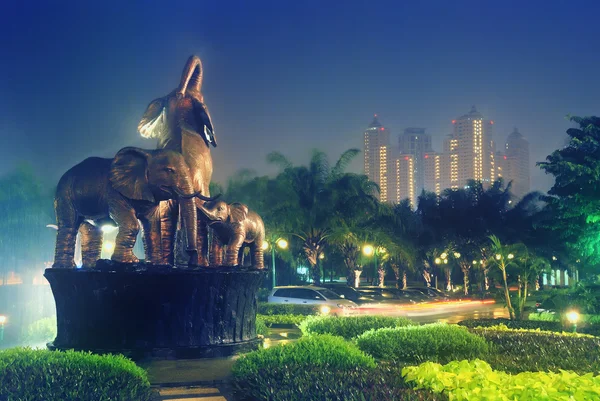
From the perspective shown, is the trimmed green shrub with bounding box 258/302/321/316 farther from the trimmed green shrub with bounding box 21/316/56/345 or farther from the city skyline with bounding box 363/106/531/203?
the city skyline with bounding box 363/106/531/203

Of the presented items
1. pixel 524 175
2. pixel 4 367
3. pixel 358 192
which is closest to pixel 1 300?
pixel 358 192

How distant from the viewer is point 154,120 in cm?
1268

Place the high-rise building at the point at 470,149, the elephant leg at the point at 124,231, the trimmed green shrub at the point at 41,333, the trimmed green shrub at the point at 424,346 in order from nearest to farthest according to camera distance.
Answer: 1. the trimmed green shrub at the point at 424,346
2. the elephant leg at the point at 124,231
3. the trimmed green shrub at the point at 41,333
4. the high-rise building at the point at 470,149

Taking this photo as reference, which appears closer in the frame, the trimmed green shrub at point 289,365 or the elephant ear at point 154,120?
the trimmed green shrub at point 289,365

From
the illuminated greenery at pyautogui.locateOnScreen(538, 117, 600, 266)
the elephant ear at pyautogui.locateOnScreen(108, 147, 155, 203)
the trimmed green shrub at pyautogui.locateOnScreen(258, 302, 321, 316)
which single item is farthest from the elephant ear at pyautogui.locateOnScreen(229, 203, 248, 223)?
the illuminated greenery at pyautogui.locateOnScreen(538, 117, 600, 266)

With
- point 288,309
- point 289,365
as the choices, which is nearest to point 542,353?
point 289,365

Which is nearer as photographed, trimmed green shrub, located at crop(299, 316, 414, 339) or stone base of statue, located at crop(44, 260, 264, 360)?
stone base of statue, located at crop(44, 260, 264, 360)

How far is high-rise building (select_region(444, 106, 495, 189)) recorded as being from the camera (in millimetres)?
167875

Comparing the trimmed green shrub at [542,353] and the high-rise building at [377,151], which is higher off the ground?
the high-rise building at [377,151]

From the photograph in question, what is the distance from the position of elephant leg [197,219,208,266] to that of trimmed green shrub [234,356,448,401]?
15.4 feet

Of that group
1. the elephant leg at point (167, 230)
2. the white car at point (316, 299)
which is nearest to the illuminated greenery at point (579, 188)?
the white car at point (316, 299)

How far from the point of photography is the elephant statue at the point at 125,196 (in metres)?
11.2

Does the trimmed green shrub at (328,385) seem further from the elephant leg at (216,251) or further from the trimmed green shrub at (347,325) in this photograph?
the elephant leg at (216,251)

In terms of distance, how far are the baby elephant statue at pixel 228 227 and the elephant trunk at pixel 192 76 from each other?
2265mm
